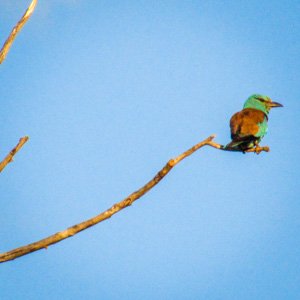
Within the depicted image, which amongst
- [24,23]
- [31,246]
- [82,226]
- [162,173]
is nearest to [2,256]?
[31,246]

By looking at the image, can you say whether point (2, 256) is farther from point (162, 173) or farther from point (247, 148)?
point (247, 148)

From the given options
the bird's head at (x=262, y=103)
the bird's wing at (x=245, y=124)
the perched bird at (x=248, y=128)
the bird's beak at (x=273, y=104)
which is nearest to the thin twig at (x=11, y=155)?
the perched bird at (x=248, y=128)

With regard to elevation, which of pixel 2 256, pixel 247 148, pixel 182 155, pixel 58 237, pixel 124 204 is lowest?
pixel 2 256

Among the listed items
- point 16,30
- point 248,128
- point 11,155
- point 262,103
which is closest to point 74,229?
point 11,155

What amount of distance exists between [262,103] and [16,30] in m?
5.97

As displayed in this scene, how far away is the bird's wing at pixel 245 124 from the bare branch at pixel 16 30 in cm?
362

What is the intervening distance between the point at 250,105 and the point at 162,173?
18.4 feet

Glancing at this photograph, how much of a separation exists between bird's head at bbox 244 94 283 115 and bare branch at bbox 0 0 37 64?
558 cm

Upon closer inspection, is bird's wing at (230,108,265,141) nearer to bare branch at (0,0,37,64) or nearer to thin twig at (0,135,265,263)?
thin twig at (0,135,265,263)

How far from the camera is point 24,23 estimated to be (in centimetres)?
330

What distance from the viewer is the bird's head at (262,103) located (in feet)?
27.4

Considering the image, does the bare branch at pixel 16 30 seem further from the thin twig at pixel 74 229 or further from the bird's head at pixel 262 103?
the bird's head at pixel 262 103

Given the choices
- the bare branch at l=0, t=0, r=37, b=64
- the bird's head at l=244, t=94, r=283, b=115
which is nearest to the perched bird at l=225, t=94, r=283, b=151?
the bird's head at l=244, t=94, r=283, b=115

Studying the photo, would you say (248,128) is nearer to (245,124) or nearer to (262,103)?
(245,124)
